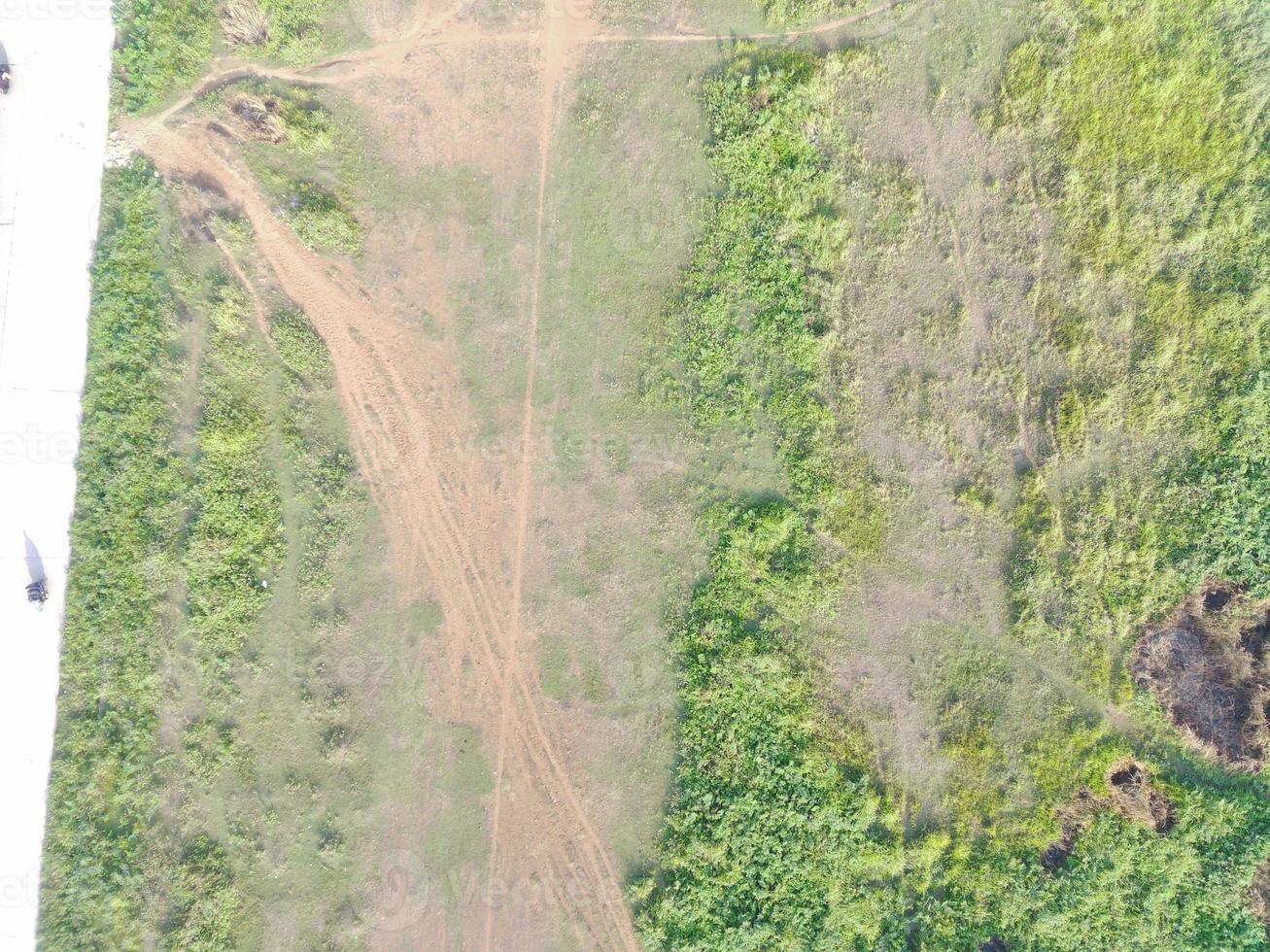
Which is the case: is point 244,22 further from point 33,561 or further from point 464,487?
point 33,561

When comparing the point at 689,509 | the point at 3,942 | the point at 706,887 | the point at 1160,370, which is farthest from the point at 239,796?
the point at 1160,370

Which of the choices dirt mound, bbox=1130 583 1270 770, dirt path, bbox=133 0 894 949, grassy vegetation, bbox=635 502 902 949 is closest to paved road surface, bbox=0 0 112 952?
dirt path, bbox=133 0 894 949

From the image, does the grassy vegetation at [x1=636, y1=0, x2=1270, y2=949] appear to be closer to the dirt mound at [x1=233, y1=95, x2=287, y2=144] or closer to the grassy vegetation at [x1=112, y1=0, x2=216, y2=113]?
the dirt mound at [x1=233, y1=95, x2=287, y2=144]

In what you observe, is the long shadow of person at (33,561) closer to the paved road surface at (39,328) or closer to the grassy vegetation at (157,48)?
the paved road surface at (39,328)

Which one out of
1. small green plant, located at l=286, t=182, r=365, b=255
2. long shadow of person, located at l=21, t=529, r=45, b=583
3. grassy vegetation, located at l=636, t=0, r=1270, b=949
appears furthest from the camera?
small green plant, located at l=286, t=182, r=365, b=255

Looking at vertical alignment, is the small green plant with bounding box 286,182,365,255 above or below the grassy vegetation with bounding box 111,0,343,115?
below

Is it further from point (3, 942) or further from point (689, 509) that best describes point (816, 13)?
point (3, 942)

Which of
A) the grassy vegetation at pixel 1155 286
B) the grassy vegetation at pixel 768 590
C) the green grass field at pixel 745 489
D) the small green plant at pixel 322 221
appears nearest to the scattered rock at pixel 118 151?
the green grass field at pixel 745 489
